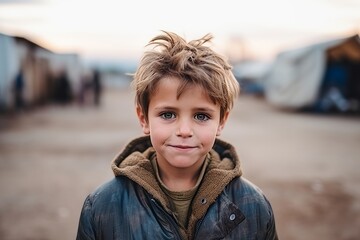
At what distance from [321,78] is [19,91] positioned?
11.2m

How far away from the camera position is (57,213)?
4258 mm

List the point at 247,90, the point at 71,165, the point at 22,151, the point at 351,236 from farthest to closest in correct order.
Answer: the point at 247,90 < the point at 22,151 < the point at 71,165 < the point at 351,236

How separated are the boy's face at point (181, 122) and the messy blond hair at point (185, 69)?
0.03 meters

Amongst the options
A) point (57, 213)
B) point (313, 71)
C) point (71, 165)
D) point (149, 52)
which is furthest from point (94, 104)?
point (149, 52)

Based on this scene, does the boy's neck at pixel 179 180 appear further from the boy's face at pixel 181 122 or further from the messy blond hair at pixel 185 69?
the messy blond hair at pixel 185 69

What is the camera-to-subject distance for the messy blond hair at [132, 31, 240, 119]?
1.53 m

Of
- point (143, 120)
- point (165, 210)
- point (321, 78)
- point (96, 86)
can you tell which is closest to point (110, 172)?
point (143, 120)

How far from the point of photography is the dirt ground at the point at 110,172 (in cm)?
404

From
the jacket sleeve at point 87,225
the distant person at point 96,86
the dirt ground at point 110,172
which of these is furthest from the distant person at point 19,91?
the jacket sleeve at point 87,225

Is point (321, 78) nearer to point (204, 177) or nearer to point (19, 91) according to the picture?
point (19, 91)

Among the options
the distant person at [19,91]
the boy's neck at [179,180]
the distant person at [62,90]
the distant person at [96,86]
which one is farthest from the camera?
the distant person at [62,90]

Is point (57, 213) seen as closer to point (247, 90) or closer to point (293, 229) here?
point (293, 229)

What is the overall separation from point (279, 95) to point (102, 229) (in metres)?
15.0

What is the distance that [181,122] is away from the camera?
1516mm
